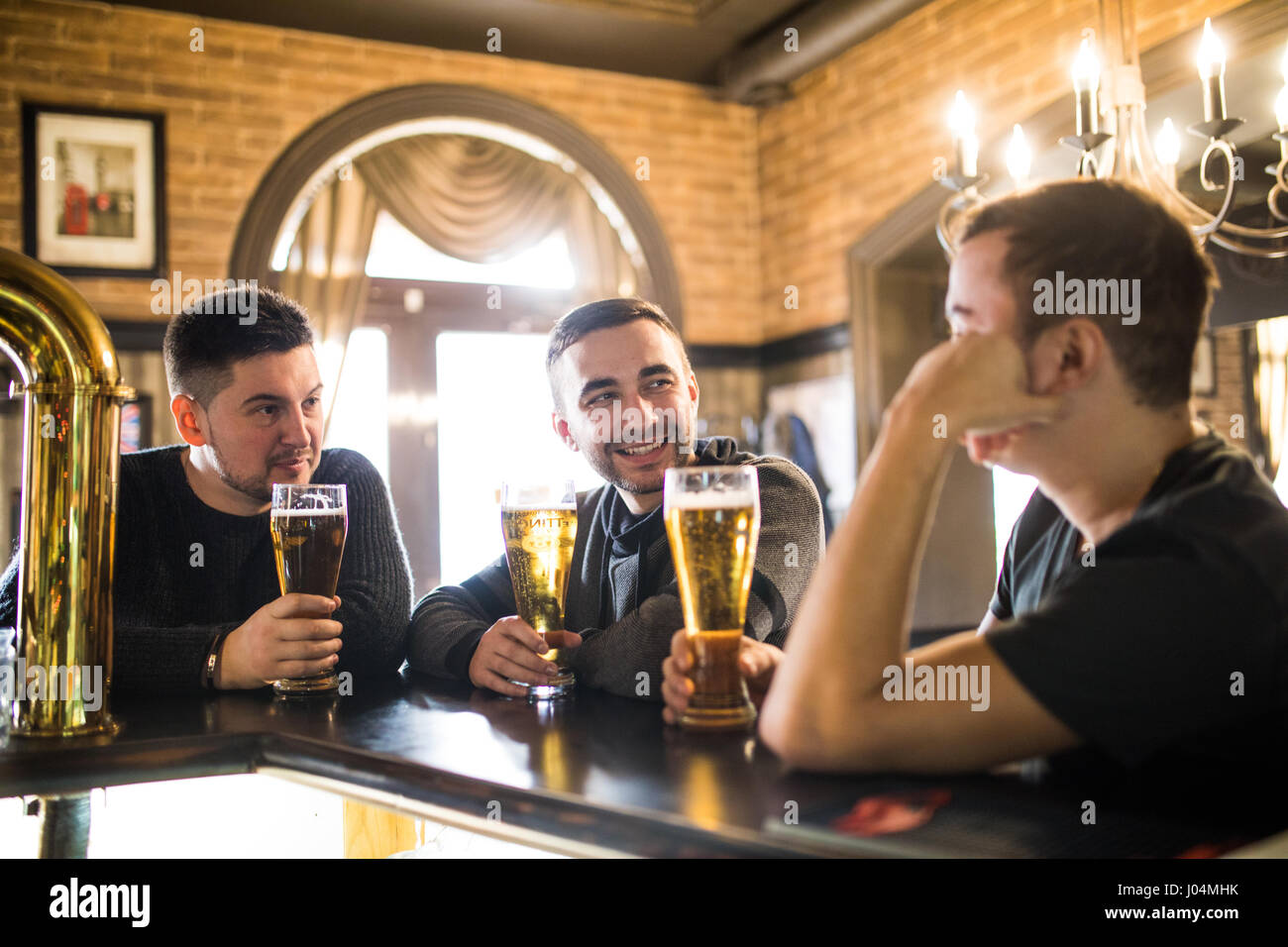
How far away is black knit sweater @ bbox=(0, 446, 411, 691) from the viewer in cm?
158

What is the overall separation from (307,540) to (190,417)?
22.3 inches

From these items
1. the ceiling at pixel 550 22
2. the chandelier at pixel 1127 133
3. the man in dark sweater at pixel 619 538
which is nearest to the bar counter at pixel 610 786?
the man in dark sweater at pixel 619 538

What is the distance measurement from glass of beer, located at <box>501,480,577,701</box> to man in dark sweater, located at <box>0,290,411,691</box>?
343 millimetres

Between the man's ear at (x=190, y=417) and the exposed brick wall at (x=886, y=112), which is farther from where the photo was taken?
the exposed brick wall at (x=886, y=112)

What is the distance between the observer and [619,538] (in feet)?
5.64

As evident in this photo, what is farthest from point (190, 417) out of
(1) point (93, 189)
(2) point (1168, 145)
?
(1) point (93, 189)

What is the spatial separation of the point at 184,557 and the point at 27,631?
2.26 feet

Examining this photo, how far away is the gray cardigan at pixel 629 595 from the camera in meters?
1.31

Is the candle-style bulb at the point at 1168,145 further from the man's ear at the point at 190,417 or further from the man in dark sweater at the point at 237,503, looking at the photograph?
the man's ear at the point at 190,417

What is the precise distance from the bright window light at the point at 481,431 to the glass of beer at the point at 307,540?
4.00 meters

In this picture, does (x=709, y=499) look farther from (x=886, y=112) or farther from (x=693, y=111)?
(x=693, y=111)
